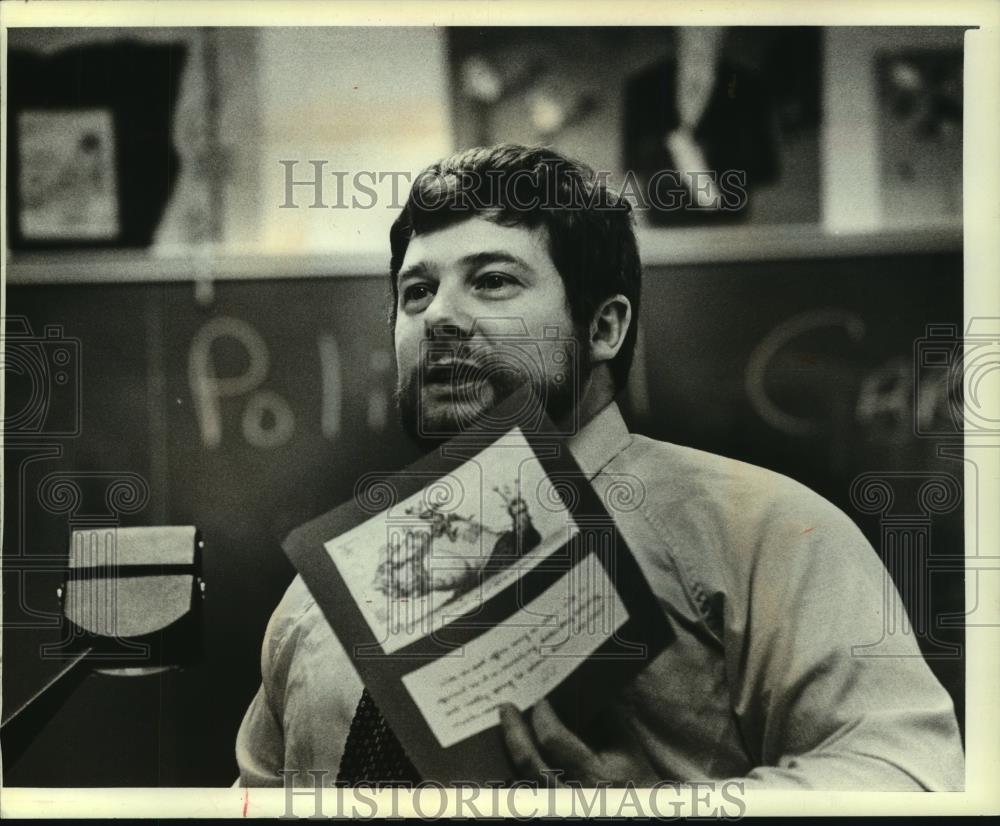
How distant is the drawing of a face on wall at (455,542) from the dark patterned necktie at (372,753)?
7.5 inches

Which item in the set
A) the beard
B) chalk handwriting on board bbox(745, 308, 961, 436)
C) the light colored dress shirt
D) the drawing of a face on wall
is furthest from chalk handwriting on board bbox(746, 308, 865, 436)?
the drawing of a face on wall

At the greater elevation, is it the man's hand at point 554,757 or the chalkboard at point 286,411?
the chalkboard at point 286,411

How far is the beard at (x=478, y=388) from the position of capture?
9.02 feet

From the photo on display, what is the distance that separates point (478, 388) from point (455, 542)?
0.41 meters

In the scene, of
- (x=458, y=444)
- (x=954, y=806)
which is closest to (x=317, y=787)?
(x=458, y=444)

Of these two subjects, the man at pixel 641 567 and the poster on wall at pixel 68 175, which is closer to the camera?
the man at pixel 641 567

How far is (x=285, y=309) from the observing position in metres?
2.79

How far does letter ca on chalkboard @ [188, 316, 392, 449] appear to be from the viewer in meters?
2.78

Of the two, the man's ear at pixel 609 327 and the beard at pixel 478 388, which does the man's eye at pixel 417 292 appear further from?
the man's ear at pixel 609 327

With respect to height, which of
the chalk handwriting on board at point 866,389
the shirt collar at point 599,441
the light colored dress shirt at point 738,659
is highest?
the chalk handwriting on board at point 866,389

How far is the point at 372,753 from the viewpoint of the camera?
2.74m

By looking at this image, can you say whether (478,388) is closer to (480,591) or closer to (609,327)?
(609,327)

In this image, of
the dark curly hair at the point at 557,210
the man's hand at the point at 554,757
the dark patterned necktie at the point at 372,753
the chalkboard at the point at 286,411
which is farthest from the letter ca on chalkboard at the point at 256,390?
the man's hand at the point at 554,757

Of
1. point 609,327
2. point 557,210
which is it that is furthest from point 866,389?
point 557,210
